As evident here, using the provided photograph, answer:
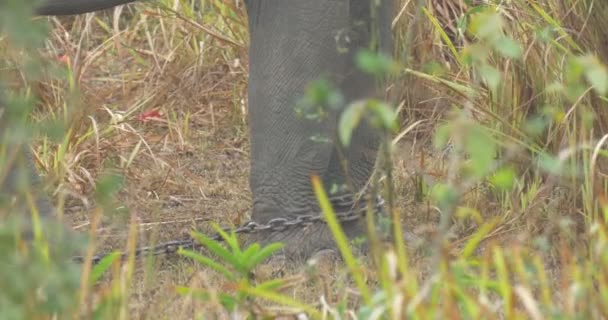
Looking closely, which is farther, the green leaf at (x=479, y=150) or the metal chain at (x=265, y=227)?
the metal chain at (x=265, y=227)

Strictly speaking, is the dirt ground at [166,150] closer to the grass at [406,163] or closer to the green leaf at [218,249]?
the grass at [406,163]

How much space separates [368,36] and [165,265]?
28.2 inches

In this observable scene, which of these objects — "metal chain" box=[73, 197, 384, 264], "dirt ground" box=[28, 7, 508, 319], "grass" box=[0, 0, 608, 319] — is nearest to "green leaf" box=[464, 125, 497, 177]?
"grass" box=[0, 0, 608, 319]

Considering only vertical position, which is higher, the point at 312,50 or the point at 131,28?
the point at 312,50

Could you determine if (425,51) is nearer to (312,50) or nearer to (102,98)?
(102,98)

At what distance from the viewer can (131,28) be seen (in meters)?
5.94

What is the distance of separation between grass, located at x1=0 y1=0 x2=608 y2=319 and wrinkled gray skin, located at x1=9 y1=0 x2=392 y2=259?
0.17 metres

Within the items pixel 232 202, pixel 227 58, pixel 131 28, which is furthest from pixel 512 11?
pixel 131 28

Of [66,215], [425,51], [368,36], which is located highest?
[368,36]

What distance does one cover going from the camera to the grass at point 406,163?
220 centimetres

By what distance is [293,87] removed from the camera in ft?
10.9

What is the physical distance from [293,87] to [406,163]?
1.02 meters

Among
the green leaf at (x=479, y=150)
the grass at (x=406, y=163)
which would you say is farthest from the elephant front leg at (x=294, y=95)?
the green leaf at (x=479, y=150)

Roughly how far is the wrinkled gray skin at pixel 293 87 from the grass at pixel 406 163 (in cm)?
17
